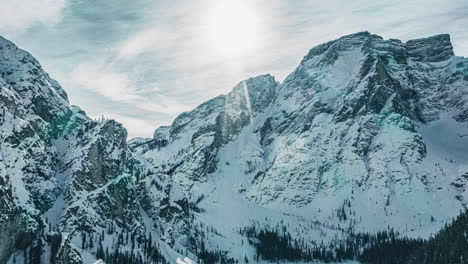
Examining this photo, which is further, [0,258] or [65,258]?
[65,258]

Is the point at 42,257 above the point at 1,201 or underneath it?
underneath

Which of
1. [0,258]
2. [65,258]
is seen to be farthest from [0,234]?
[65,258]

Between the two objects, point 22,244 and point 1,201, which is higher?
point 1,201

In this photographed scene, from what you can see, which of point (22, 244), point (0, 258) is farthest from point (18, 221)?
point (0, 258)

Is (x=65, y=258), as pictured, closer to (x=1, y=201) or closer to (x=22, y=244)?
(x=22, y=244)

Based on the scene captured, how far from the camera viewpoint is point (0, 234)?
186125mm

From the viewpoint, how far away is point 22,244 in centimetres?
19462

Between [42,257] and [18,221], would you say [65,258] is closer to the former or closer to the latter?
[42,257]

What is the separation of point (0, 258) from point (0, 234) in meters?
9.94

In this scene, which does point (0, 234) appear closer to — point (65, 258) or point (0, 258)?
point (0, 258)

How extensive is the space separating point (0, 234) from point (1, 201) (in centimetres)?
1344

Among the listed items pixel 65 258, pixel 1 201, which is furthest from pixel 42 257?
pixel 1 201

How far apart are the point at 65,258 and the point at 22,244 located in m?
14.9

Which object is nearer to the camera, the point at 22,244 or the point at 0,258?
the point at 0,258
